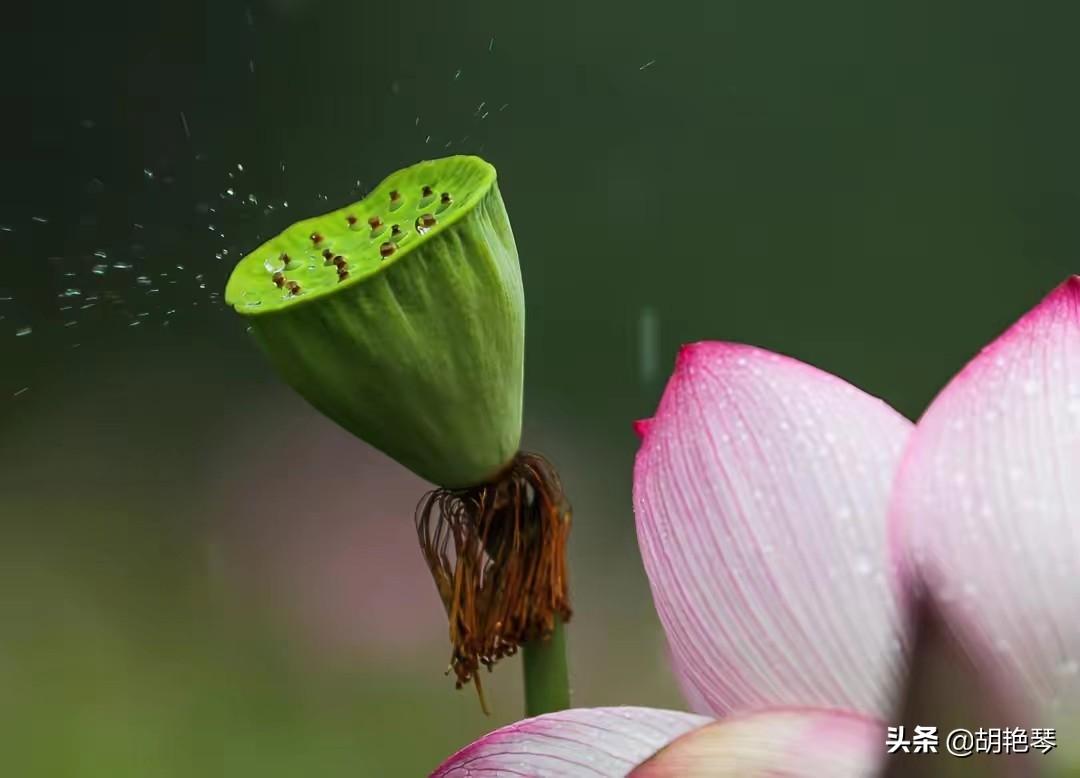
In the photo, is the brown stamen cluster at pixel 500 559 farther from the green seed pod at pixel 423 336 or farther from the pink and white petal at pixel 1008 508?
the pink and white petal at pixel 1008 508

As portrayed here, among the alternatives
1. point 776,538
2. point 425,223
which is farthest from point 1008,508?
point 425,223

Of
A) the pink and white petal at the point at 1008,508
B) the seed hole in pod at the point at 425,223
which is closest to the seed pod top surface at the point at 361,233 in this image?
the seed hole in pod at the point at 425,223

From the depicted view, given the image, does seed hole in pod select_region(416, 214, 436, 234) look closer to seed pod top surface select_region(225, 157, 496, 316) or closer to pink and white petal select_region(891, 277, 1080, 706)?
seed pod top surface select_region(225, 157, 496, 316)

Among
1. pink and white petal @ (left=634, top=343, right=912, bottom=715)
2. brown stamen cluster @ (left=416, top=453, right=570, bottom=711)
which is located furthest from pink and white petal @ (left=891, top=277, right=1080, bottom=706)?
brown stamen cluster @ (left=416, top=453, right=570, bottom=711)

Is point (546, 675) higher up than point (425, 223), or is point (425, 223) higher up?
point (425, 223)

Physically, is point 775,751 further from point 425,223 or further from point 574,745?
point 425,223

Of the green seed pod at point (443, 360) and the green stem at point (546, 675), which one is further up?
the green seed pod at point (443, 360)
